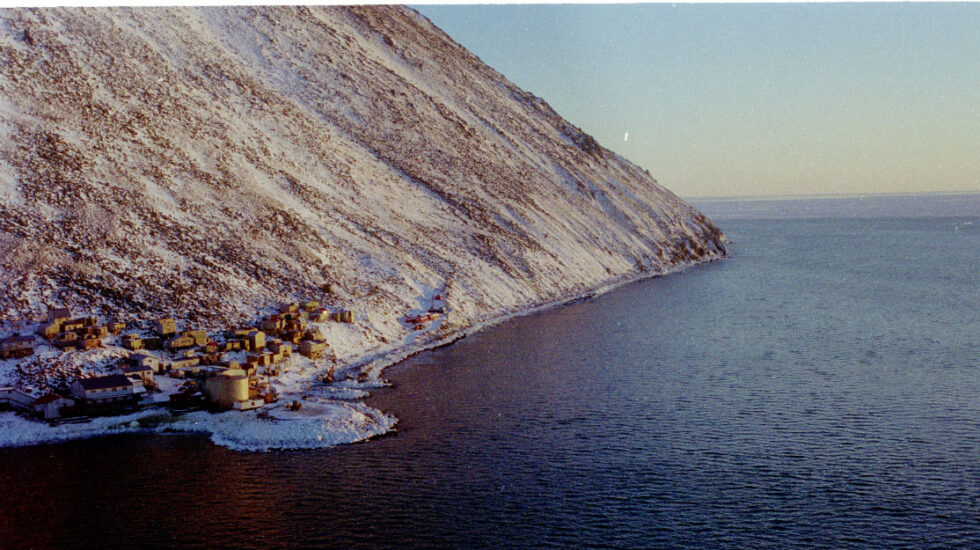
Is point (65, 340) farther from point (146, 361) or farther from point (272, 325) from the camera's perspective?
point (272, 325)

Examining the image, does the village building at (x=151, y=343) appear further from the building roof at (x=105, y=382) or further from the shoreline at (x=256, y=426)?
the shoreline at (x=256, y=426)

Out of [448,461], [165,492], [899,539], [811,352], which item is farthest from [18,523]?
[811,352]

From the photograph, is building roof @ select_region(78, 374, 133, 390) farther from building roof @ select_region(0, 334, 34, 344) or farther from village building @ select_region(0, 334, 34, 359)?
building roof @ select_region(0, 334, 34, 344)

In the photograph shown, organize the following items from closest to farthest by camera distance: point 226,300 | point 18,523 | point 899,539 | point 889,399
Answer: point 899,539, point 18,523, point 889,399, point 226,300

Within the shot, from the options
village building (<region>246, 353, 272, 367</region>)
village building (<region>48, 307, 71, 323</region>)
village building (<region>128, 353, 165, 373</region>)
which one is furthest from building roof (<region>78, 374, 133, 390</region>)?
village building (<region>246, 353, 272, 367</region>)

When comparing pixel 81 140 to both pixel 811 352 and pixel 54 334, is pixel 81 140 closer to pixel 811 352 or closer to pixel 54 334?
pixel 54 334

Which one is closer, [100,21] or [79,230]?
[79,230]

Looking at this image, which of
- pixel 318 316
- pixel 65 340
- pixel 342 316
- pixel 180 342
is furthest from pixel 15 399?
pixel 342 316
